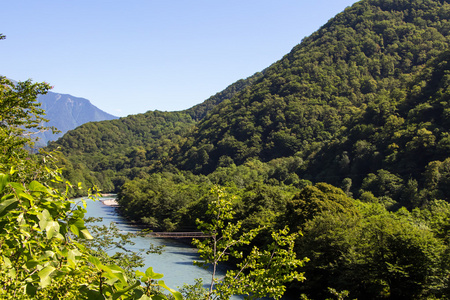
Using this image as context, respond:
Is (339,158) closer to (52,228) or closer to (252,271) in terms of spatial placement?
(252,271)

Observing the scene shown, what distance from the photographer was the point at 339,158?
219 ft

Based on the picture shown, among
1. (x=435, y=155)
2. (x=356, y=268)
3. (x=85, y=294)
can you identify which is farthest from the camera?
(x=435, y=155)

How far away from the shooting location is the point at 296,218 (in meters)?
30.6

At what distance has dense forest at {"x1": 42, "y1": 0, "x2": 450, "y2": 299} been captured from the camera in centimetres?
2281

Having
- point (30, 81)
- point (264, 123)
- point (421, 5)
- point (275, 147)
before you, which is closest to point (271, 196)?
point (30, 81)

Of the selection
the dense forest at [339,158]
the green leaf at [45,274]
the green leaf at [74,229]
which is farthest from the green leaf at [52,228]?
the dense forest at [339,158]

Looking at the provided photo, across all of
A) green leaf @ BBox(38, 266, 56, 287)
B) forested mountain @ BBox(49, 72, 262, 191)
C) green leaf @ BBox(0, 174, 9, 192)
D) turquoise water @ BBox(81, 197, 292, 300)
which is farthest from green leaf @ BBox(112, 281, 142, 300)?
forested mountain @ BBox(49, 72, 262, 191)

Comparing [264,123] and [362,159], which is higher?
[264,123]

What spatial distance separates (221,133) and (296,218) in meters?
95.3

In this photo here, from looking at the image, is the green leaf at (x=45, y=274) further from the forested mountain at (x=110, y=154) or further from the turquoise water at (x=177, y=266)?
the forested mountain at (x=110, y=154)

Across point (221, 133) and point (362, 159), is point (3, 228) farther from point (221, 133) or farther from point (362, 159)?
point (221, 133)

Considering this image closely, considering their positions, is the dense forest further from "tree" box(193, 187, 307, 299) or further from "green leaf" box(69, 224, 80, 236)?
"green leaf" box(69, 224, 80, 236)

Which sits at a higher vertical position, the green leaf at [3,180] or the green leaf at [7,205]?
the green leaf at [3,180]

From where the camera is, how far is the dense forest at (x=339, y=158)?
74.8ft
